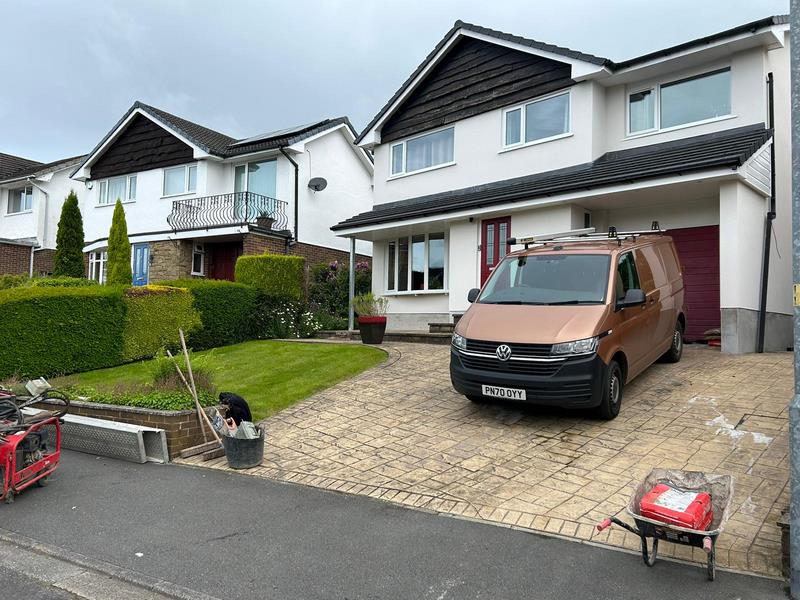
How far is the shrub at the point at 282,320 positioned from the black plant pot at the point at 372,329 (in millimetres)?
3453

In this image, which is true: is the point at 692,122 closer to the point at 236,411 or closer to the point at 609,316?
the point at 609,316

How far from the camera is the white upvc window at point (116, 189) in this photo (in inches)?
970

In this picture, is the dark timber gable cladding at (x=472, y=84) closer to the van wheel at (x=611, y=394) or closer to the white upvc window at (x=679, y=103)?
the white upvc window at (x=679, y=103)

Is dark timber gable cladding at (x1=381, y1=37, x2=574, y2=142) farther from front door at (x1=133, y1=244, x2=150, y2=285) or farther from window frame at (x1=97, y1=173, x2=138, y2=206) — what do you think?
window frame at (x1=97, y1=173, x2=138, y2=206)

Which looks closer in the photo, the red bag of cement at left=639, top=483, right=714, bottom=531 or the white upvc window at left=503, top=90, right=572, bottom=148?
the red bag of cement at left=639, top=483, right=714, bottom=531

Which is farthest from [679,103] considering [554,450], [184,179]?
[184,179]

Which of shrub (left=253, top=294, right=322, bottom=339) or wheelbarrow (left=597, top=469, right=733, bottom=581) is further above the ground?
shrub (left=253, top=294, right=322, bottom=339)

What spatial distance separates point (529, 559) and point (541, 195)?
384 inches

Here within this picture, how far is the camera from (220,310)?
48.0 feet

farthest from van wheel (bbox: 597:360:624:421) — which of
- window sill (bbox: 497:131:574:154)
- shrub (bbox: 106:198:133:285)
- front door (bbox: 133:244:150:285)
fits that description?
front door (bbox: 133:244:150:285)

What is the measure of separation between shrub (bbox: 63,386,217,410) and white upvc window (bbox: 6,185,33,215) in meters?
27.7

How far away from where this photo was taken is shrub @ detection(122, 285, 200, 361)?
1246cm

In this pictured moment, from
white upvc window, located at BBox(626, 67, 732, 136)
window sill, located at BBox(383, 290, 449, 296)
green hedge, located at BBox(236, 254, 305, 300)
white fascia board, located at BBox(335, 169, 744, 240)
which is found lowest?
window sill, located at BBox(383, 290, 449, 296)

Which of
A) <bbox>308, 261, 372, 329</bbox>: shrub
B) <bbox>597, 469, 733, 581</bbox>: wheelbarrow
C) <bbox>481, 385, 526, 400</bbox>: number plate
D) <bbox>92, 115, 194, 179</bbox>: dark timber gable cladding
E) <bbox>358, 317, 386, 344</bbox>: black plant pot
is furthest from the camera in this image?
<bbox>92, 115, 194, 179</bbox>: dark timber gable cladding
